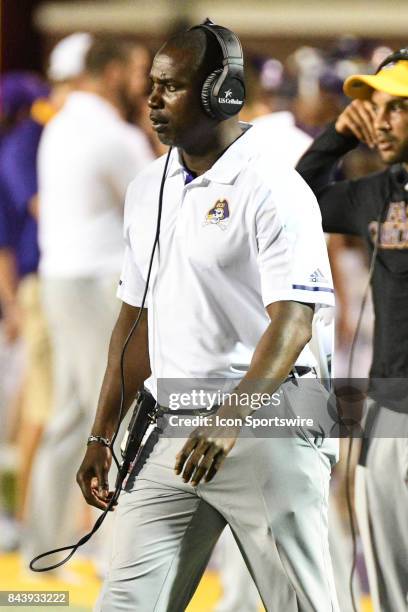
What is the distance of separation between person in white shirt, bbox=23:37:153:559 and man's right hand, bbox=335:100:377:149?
184cm

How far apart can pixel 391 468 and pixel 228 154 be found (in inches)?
43.2

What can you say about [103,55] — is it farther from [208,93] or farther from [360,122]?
[208,93]

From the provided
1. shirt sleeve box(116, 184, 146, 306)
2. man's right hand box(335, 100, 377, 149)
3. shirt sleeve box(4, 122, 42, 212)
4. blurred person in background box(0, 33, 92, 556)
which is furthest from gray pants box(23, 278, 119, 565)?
shirt sleeve box(116, 184, 146, 306)

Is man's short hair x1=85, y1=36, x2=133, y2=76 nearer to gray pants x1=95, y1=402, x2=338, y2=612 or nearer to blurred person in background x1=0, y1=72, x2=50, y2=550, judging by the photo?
blurred person in background x1=0, y1=72, x2=50, y2=550

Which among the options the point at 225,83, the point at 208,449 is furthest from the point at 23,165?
the point at 208,449

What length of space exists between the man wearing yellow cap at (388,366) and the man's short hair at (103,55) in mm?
2228

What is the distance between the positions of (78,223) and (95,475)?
8.75ft

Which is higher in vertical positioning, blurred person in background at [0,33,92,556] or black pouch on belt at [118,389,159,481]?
black pouch on belt at [118,389,159,481]

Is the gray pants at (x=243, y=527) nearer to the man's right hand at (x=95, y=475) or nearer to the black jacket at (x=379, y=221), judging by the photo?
the man's right hand at (x=95, y=475)

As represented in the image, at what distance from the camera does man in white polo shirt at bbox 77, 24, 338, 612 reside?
3.11 meters

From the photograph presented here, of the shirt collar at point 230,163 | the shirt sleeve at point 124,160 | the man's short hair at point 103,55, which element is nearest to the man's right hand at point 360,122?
the shirt collar at point 230,163

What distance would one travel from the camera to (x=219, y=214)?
313 cm

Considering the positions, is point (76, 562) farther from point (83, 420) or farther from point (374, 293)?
point (374, 293)

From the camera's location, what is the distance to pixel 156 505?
126 inches
